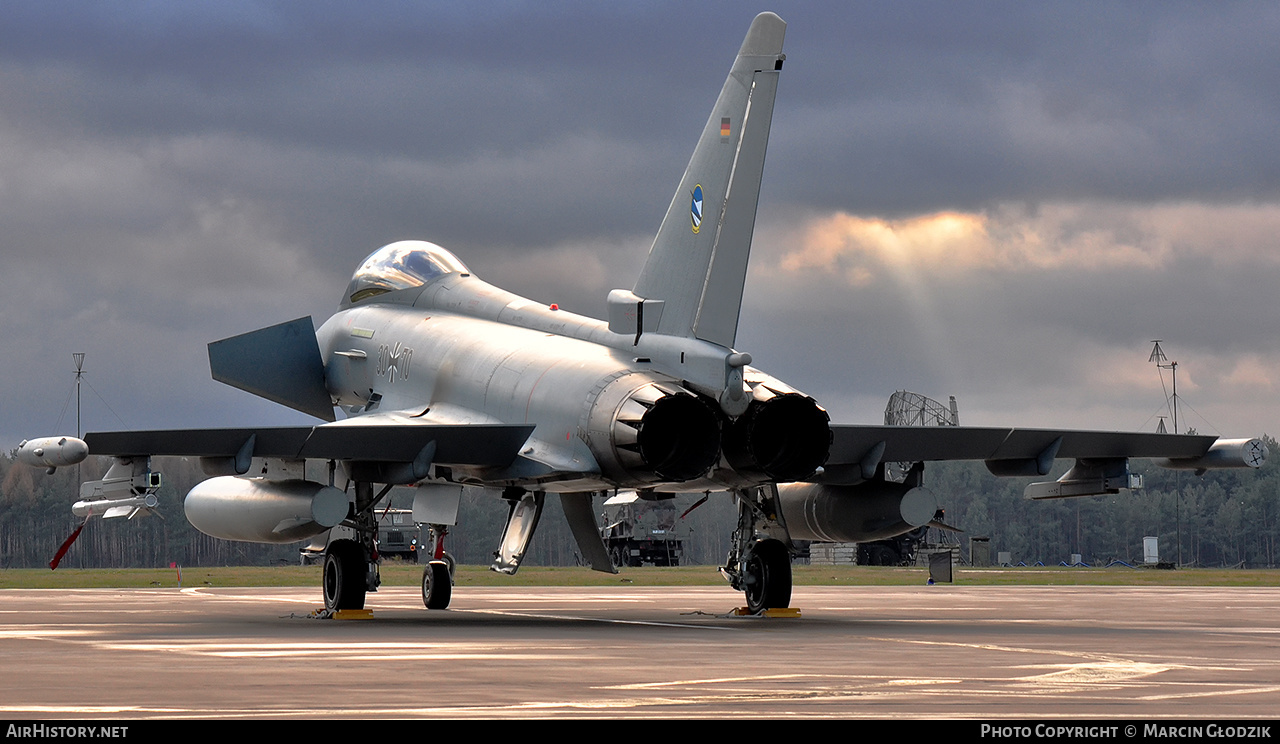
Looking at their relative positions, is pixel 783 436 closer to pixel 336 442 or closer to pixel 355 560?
pixel 336 442

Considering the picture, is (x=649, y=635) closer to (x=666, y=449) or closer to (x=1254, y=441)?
(x=666, y=449)

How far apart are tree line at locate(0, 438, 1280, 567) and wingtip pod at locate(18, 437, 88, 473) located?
10973 cm

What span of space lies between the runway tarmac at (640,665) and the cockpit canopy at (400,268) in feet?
16.7

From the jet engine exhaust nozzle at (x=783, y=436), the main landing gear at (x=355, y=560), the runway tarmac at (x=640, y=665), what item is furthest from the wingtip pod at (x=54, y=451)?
the jet engine exhaust nozzle at (x=783, y=436)

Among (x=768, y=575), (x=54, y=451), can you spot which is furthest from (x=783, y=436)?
(x=54, y=451)

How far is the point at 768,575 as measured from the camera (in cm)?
1878

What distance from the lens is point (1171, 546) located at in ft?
536

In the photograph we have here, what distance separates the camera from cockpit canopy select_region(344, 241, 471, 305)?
22.9m

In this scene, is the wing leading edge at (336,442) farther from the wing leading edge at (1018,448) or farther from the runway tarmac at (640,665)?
the wing leading edge at (1018,448)

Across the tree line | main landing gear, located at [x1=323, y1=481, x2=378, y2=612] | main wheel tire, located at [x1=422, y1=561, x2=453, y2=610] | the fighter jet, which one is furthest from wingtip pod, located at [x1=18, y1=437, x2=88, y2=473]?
the tree line

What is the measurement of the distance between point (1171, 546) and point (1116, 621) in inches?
6069

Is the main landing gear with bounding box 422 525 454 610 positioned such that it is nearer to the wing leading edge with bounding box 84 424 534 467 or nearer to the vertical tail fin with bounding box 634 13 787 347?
the wing leading edge with bounding box 84 424 534 467

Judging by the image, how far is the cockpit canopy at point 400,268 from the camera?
22.9 m
